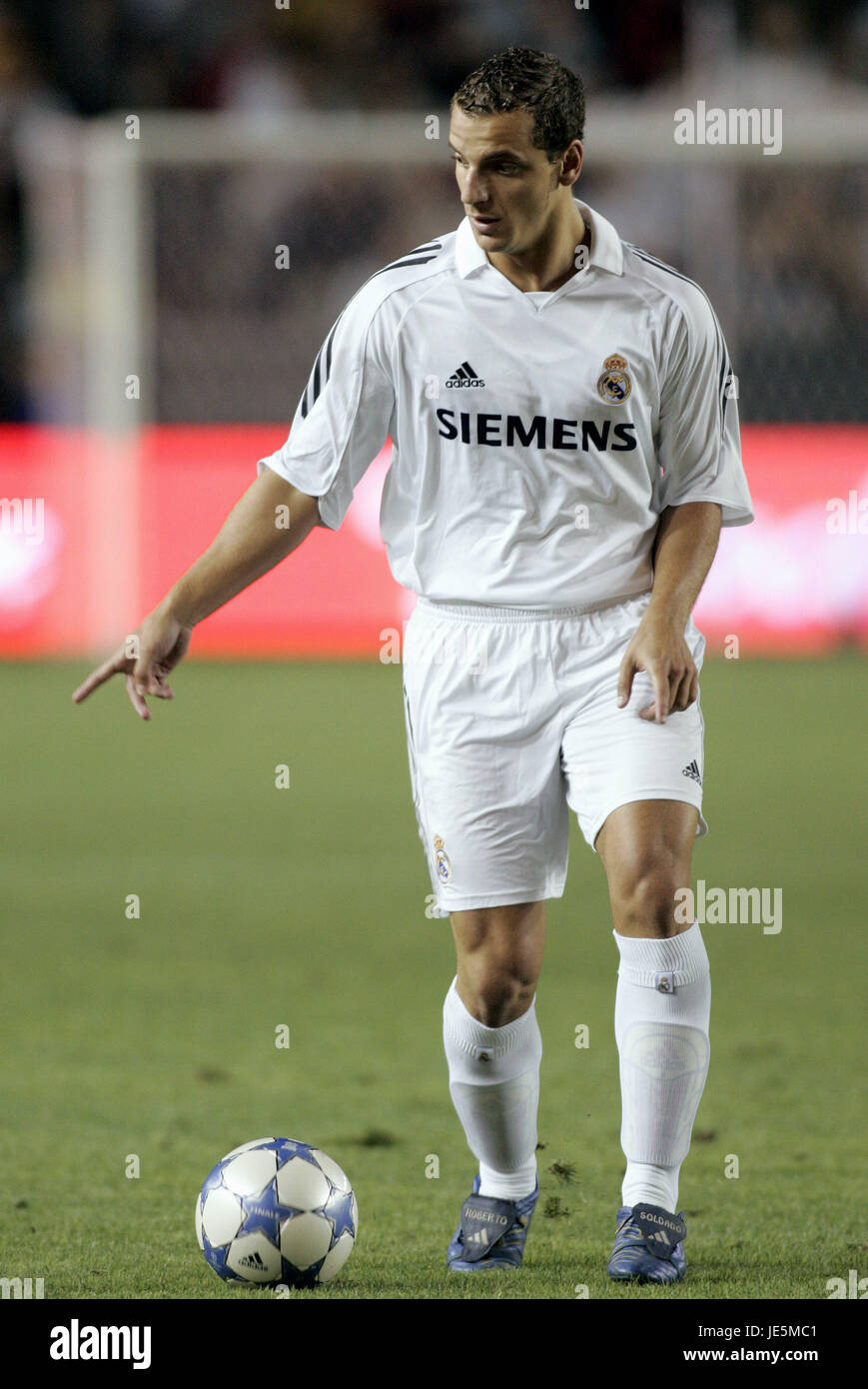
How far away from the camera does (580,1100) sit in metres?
5.19

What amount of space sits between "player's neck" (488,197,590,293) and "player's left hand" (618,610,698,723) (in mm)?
656

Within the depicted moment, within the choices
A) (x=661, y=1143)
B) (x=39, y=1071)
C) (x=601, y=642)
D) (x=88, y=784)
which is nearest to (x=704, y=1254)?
(x=661, y=1143)

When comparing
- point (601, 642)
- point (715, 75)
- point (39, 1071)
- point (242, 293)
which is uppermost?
point (715, 75)

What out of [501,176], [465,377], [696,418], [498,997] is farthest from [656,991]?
[501,176]

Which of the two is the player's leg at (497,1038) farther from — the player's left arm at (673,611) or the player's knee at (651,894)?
the player's left arm at (673,611)

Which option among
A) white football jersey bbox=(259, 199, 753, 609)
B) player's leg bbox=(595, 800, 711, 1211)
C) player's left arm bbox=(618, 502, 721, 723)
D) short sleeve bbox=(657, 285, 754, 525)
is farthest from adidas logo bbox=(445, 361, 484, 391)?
player's leg bbox=(595, 800, 711, 1211)

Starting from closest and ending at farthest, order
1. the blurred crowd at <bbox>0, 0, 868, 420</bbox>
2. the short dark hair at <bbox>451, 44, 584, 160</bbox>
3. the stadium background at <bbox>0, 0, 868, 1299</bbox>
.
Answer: the short dark hair at <bbox>451, 44, 584, 160</bbox>, the stadium background at <bbox>0, 0, 868, 1299</bbox>, the blurred crowd at <bbox>0, 0, 868, 420</bbox>

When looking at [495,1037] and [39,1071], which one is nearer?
[495,1037]

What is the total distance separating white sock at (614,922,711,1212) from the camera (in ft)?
11.8

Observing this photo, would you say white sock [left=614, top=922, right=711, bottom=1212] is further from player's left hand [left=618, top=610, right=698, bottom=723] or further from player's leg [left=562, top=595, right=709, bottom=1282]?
player's left hand [left=618, top=610, right=698, bottom=723]

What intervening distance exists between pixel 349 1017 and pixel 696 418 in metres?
2.95

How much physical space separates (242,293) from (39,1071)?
38.9 ft

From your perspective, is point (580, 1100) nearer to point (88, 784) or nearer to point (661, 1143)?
point (661, 1143)

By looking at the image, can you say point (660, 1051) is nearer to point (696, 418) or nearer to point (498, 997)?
point (498, 997)
